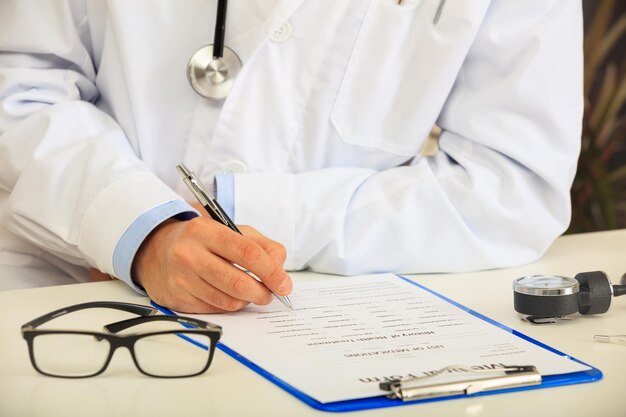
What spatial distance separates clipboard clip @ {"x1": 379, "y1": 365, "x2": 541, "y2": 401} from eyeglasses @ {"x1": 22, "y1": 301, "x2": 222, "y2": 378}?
16cm

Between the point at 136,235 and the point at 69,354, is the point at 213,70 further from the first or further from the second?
the point at 69,354

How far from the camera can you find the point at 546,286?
847 mm

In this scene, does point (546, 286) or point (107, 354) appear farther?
point (546, 286)

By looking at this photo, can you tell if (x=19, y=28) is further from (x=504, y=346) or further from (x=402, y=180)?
(x=504, y=346)

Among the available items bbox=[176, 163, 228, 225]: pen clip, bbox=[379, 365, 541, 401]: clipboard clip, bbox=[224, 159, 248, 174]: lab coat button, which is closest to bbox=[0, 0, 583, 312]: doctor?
bbox=[224, 159, 248, 174]: lab coat button

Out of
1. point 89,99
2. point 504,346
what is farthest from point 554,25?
point 89,99

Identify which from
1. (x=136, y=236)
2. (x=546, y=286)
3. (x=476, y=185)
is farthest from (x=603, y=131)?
(x=136, y=236)

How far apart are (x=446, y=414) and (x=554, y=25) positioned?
2.31 ft

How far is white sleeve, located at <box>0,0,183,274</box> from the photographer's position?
0.99 metres

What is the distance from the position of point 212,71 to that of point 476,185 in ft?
1.26

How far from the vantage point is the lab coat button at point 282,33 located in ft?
3.72

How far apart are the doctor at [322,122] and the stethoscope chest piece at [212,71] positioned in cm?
2

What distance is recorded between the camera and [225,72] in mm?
1132

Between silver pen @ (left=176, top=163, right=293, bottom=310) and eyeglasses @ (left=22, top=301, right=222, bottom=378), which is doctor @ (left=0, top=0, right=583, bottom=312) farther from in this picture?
eyeglasses @ (left=22, top=301, right=222, bottom=378)
